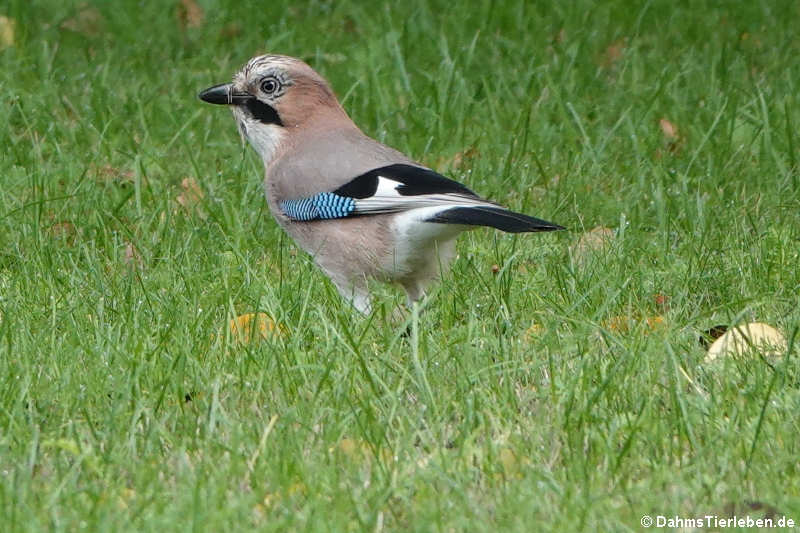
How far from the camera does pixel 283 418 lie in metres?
3.93

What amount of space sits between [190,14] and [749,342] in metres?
5.30

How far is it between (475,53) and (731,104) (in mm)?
1491

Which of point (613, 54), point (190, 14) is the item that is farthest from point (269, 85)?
point (190, 14)

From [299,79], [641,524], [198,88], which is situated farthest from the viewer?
[198,88]

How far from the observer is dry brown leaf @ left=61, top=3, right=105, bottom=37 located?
859 centimetres

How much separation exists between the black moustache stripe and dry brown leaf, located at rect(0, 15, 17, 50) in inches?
112

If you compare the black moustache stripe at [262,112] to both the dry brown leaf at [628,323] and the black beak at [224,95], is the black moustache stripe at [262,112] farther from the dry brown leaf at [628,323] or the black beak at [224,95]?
the dry brown leaf at [628,323]

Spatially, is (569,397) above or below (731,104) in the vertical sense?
below

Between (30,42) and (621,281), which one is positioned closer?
(621,281)

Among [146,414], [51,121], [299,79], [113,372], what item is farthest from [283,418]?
[51,121]

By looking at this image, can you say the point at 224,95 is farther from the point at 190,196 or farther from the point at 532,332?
the point at 532,332

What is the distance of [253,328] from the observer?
15.0ft

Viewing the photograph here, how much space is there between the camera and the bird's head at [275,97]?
576 centimetres

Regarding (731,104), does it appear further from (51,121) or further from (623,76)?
(51,121)
